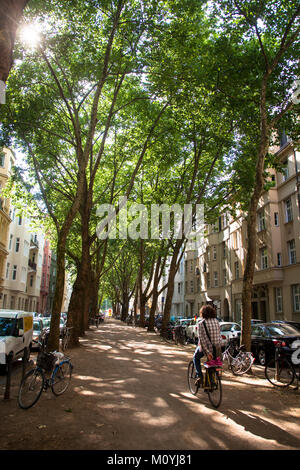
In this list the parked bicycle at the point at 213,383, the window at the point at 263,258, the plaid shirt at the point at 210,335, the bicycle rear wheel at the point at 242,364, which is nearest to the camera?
the parked bicycle at the point at 213,383

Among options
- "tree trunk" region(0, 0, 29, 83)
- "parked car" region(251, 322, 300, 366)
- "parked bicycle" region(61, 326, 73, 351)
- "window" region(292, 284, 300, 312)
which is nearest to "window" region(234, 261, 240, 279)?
"window" region(292, 284, 300, 312)

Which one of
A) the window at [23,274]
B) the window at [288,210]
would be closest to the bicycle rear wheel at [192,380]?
the window at [288,210]

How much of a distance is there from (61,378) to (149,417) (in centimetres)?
252

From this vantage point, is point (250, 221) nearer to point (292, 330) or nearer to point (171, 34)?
point (292, 330)

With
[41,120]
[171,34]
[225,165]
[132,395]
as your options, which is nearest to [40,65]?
[41,120]

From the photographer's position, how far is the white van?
35.6ft

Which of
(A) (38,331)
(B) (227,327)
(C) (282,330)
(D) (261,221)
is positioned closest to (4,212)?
(A) (38,331)

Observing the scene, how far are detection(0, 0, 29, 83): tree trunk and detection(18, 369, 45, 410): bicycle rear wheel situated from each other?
16.9 feet

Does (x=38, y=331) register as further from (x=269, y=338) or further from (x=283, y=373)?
(x=283, y=373)

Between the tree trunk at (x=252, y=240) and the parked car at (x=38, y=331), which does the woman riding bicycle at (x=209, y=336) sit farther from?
the parked car at (x=38, y=331)

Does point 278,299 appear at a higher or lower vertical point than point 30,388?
higher

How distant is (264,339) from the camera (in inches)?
576

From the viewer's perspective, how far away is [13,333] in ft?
38.7

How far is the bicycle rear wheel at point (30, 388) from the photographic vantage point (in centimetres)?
660
